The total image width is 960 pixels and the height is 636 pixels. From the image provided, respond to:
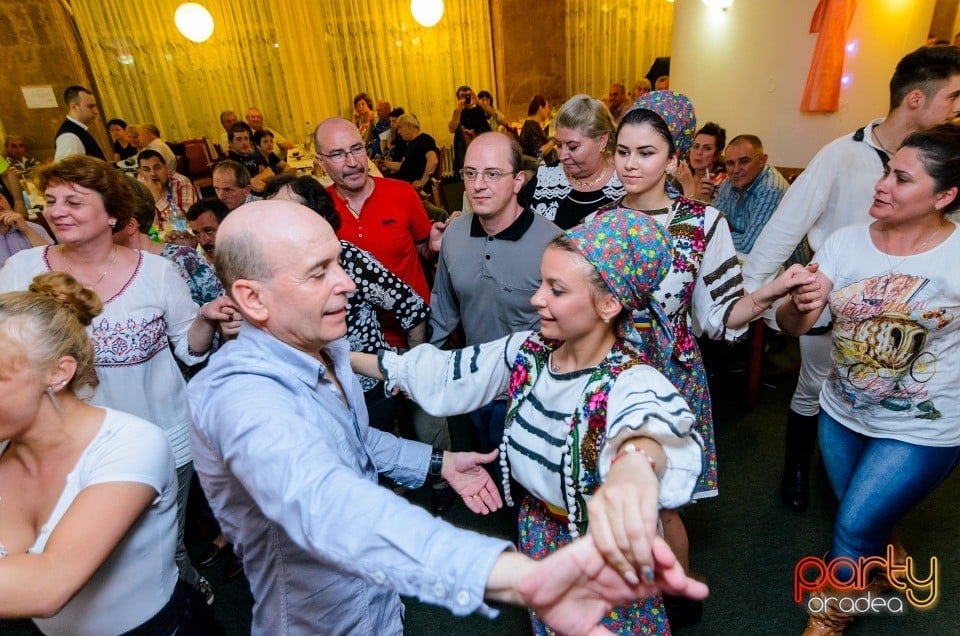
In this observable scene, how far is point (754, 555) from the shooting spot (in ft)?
7.57

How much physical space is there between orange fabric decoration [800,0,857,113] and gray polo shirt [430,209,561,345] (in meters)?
4.01

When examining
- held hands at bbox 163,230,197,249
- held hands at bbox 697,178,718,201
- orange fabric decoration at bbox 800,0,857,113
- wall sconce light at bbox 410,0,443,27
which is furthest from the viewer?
wall sconce light at bbox 410,0,443,27

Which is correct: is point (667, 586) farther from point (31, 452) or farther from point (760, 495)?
point (760, 495)

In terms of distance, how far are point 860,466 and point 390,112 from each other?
8.55 m

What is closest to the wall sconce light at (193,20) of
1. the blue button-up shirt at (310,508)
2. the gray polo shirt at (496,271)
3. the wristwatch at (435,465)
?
the gray polo shirt at (496,271)

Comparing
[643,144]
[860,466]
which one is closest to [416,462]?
[643,144]

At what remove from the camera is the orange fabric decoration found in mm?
4363

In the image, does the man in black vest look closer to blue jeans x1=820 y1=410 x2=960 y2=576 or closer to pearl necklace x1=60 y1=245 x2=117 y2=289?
pearl necklace x1=60 y1=245 x2=117 y2=289

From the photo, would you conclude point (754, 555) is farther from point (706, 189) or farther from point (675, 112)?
point (706, 189)

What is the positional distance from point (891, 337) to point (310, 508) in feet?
5.88

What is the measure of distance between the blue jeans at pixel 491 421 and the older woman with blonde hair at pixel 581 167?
1.06m

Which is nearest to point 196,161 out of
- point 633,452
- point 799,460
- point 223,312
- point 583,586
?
point 223,312

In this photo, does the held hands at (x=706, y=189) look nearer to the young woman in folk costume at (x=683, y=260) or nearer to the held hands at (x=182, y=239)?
the young woman in folk costume at (x=683, y=260)

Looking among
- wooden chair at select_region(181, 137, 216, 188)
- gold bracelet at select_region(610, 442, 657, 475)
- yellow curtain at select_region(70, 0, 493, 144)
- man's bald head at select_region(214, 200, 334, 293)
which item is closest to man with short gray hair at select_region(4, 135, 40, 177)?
wooden chair at select_region(181, 137, 216, 188)
